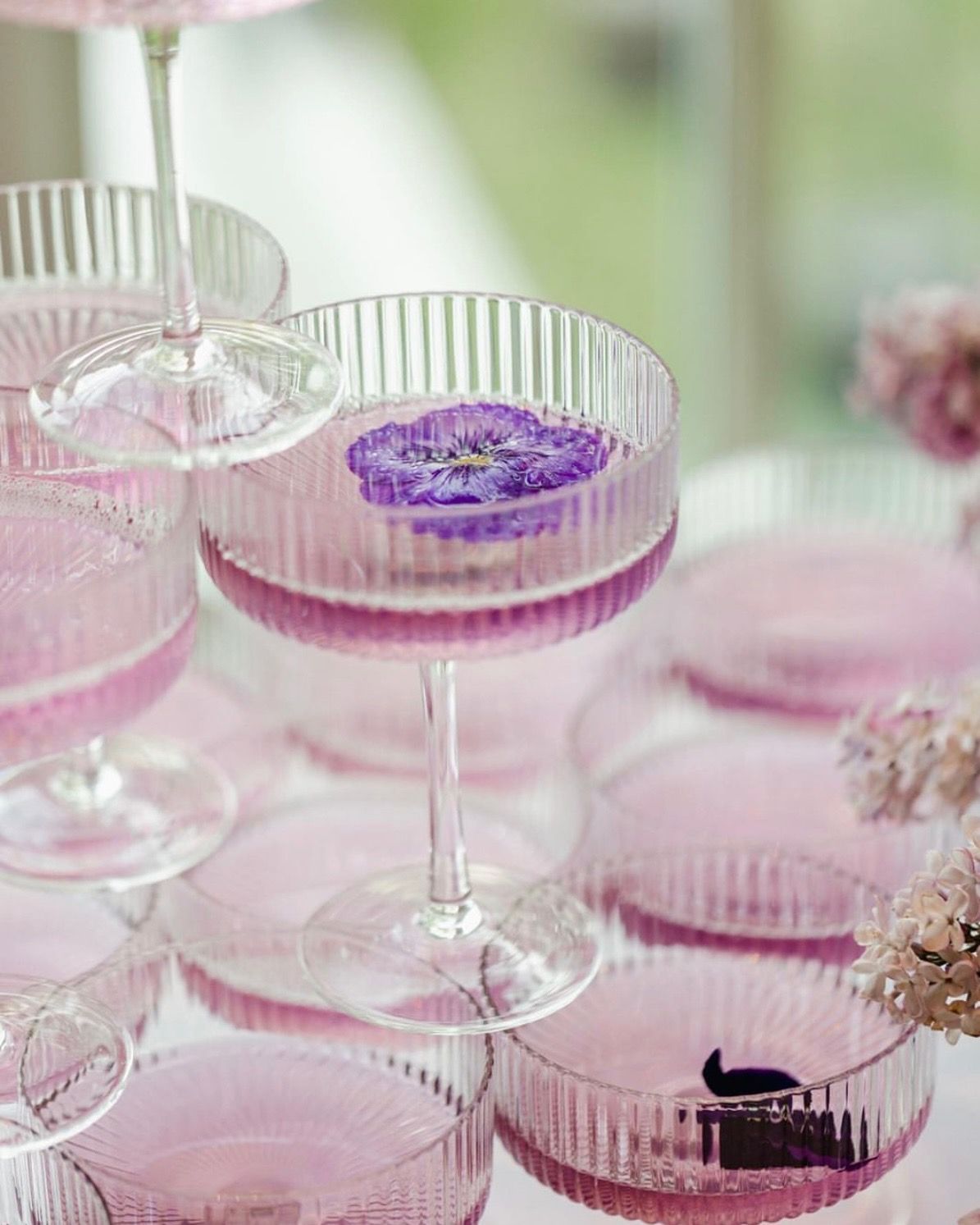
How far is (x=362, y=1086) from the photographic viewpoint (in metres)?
0.92

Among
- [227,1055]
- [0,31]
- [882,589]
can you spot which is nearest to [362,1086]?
[227,1055]

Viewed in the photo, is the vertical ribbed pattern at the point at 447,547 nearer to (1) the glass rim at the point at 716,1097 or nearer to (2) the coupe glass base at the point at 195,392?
(2) the coupe glass base at the point at 195,392

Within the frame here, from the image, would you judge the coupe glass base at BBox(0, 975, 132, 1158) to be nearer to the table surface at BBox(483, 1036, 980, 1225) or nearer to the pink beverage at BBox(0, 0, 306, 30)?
the table surface at BBox(483, 1036, 980, 1225)

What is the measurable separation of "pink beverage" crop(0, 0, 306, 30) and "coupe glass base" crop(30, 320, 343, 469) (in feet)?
0.50

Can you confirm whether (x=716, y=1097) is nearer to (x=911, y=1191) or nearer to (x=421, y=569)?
(x=911, y=1191)

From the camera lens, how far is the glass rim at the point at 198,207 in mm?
951

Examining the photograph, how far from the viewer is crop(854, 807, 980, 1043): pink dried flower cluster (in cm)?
80

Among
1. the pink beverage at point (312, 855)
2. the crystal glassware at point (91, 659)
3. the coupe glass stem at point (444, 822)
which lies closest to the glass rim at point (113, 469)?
the crystal glassware at point (91, 659)

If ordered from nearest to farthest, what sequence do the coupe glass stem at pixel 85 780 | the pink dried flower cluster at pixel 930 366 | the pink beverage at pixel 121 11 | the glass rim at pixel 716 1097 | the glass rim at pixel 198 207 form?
the pink beverage at pixel 121 11, the glass rim at pixel 716 1097, the glass rim at pixel 198 207, the coupe glass stem at pixel 85 780, the pink dried flower cluster at pixel 930 366

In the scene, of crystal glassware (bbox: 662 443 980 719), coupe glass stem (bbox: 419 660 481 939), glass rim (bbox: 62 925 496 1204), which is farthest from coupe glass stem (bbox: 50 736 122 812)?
crystal glassware (bbox: 662 443 980 719)

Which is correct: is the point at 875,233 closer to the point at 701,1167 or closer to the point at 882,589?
the point at 882,589

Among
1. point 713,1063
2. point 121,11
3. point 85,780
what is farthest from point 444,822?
point 121,11

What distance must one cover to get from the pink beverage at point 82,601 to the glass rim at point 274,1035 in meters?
0.17

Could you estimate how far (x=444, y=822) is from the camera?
2.98ft
